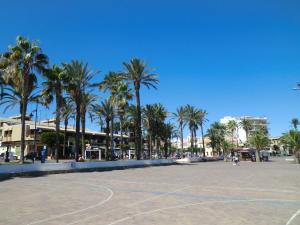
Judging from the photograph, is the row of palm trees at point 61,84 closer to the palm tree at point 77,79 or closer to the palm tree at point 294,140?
the palm tree at point 77,79

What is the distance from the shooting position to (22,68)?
31250 mm

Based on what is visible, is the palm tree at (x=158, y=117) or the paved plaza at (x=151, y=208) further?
the palm tree at (x=158, y=117)

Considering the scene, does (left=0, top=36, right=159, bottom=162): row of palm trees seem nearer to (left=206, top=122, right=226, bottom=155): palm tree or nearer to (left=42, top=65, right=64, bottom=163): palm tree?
(left=42, top=65, right=64, bottom=163): palm tree

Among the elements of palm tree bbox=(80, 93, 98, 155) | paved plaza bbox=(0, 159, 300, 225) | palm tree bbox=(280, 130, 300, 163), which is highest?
palm tree bbox=(80, 93, 98, 155)

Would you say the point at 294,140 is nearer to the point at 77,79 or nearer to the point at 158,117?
the point at 158,117

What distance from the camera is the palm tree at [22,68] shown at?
3056 cm

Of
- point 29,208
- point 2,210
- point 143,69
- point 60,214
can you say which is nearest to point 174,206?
point 60,214

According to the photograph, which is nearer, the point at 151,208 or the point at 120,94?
the point at 151,208

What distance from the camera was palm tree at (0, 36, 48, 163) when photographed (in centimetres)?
3056

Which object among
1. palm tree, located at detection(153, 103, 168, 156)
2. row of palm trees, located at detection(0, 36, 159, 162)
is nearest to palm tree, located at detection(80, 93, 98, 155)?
row of palm trees, located at detection(0, 36, 159, 162)

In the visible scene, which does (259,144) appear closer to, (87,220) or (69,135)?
(69,135)

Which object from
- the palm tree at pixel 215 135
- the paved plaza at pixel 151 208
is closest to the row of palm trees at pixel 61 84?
the paved plaza at pixel 151 208

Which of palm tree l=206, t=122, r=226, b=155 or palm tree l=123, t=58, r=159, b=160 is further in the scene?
palm tree l=206, t=122, r=226, b=155

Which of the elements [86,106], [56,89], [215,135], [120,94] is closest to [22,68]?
[56,89]
